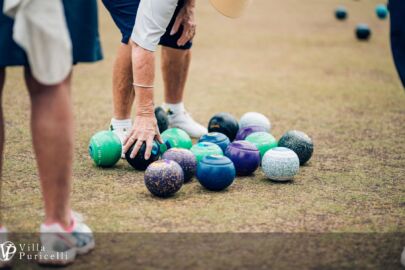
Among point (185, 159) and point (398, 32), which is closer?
point (398, 32)

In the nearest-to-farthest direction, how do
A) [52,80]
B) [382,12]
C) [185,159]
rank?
[52,80] < [185,159] < [382,12]

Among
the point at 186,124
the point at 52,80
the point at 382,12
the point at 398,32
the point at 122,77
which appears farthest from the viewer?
the point at 382,12

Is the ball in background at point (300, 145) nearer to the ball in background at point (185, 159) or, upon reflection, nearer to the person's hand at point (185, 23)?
the ball in background at point (185, 159)

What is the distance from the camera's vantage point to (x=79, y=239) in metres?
2.54

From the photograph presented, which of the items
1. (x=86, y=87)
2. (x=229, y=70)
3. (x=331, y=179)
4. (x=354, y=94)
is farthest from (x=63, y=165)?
(x=229, y=70)

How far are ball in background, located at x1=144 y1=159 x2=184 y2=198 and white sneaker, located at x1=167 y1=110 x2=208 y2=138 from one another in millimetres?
1388

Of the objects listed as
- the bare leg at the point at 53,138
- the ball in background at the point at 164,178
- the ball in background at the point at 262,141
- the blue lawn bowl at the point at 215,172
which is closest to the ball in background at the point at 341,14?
the ball in background at the point at 262,141

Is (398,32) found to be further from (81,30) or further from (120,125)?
(120,125)

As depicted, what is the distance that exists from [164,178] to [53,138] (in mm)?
994

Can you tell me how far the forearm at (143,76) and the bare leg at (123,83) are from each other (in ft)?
1.20

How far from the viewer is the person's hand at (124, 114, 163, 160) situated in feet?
12.1

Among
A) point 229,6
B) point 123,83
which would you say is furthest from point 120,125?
point 229,6

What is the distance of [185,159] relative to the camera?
3.54 meters

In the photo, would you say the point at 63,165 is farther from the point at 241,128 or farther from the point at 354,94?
the point at 354,94
